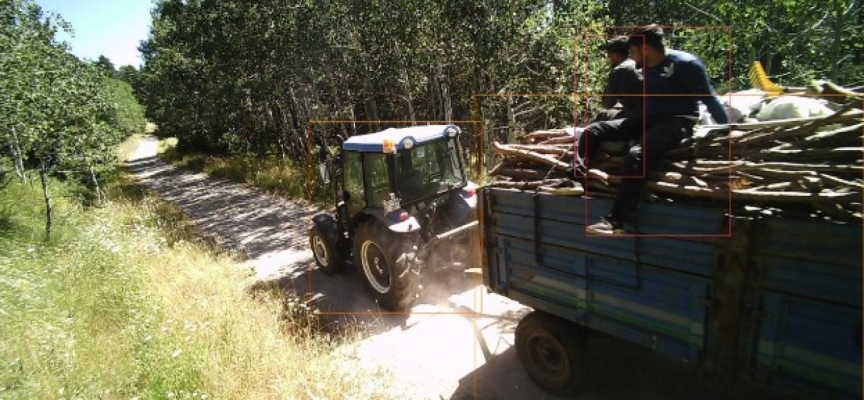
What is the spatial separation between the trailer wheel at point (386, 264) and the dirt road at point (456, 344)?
260mm

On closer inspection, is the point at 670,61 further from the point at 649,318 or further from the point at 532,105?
the point at 532,105

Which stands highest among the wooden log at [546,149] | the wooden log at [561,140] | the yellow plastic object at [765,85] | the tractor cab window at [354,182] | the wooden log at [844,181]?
the yellow plastic object at [765,85]

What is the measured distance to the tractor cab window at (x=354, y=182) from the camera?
7.08 m

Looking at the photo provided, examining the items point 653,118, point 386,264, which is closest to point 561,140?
point 653,118

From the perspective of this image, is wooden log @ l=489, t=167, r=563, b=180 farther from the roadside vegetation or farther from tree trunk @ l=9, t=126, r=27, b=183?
tree trunk @ l=9, t=126, r=27, b=183

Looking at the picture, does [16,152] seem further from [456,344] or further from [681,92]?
[681,92]

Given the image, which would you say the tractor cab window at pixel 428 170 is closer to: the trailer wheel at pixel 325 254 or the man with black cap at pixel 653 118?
the trailer wheel at pixel 325 254

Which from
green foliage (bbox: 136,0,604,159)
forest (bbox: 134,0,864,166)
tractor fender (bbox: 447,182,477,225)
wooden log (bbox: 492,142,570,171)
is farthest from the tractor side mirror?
green foliage (bbox: 136,0,604,159)

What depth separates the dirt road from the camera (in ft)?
15.0

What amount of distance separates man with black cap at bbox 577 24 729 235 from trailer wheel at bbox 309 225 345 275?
502cm

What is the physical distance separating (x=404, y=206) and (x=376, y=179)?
570 mm

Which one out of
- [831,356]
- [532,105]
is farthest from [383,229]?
[532,105]

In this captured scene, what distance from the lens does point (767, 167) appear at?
10.0ft

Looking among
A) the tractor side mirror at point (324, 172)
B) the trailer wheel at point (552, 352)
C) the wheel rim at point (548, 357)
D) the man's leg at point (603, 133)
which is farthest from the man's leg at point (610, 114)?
the tractor side mirror at point (324, 172)
